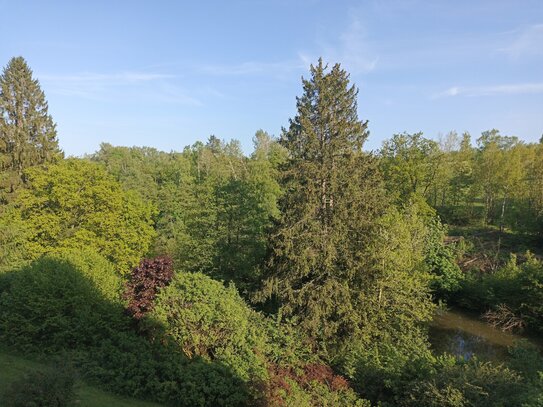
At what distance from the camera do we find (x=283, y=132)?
18953mm

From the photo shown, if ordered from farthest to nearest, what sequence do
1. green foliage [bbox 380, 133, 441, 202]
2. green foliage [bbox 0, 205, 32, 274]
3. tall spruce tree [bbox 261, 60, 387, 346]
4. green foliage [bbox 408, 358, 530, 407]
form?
green foliage [bbox 380, 133, 441, 202], green foliage [bbox 0, 205, 32, 274], tall spruce tree [bbox 261, 60, 387, 346], green foliage [bbox 408, 358, 530, 407]

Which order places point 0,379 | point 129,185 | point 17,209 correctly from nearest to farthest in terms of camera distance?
point 0,379 → point 17,209 → point 129,185

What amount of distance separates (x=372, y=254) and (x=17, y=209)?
22.2m

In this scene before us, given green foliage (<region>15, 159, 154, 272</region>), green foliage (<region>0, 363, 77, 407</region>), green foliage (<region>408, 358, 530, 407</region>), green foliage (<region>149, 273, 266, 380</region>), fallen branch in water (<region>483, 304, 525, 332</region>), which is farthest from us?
fallen branch in water (<region>483, 304, 525, 332</region>)

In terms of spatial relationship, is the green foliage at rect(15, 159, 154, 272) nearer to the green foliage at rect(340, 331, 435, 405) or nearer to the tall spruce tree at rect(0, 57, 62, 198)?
the tall spruce tree at rect(0, 57, 62, 198)

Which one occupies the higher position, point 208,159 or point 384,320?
point 208,159

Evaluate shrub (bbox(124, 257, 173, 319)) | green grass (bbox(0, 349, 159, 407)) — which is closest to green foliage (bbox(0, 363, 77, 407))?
green grass (bbox(0, 349, 159, 407))

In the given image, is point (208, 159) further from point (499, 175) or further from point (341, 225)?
point (341, 225)

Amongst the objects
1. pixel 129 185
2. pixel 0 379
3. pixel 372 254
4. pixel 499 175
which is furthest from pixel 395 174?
pixel 0 379

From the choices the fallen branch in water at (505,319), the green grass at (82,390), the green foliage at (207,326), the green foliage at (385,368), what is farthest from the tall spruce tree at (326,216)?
the fallen branch in water at (505,319)

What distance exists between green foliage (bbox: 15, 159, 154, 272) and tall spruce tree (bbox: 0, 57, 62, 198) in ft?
24.7

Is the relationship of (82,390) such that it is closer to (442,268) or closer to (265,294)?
(265,294)

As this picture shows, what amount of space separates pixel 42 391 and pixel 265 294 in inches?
408

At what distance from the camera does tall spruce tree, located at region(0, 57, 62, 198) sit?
32.0 meters
